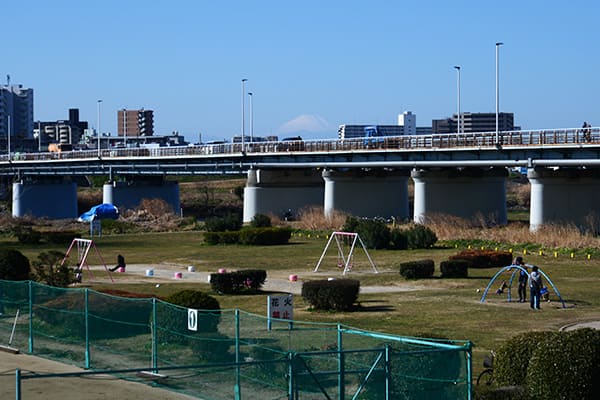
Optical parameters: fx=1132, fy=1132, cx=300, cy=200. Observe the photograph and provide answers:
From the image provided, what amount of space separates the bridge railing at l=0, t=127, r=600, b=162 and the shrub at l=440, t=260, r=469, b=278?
20386mm

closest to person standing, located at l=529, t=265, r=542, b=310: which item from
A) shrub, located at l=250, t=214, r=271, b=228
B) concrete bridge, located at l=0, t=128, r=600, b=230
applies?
concrete bridge, located at l=0, t=128, r=600, b=230

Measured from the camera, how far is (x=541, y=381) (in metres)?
20.7

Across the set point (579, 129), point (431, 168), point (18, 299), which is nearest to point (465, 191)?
point (431, 168)

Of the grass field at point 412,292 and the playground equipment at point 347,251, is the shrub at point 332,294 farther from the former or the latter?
the playground equipment at point 347,251

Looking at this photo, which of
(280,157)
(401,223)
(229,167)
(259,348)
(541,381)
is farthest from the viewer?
(229,167)

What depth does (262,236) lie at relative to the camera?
7150cm

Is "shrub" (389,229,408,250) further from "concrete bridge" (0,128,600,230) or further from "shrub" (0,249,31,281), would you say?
"shrub" (0,249,31,281)

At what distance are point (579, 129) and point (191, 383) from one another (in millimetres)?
47230

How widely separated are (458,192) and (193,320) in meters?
59.8

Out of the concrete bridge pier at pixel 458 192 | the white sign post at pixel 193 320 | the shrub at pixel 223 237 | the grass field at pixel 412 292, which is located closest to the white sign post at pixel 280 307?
the grass field at pixel 412 292

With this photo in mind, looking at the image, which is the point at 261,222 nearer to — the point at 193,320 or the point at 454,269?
the point at 454,269

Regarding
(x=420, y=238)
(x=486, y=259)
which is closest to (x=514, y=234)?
(x=420, y=238)

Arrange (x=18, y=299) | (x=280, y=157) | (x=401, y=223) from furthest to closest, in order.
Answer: (x=280, y=157) → (x=401, y=223) → (x=18, y=299)

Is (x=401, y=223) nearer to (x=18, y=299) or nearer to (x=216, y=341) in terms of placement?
(x=18, y=299)
